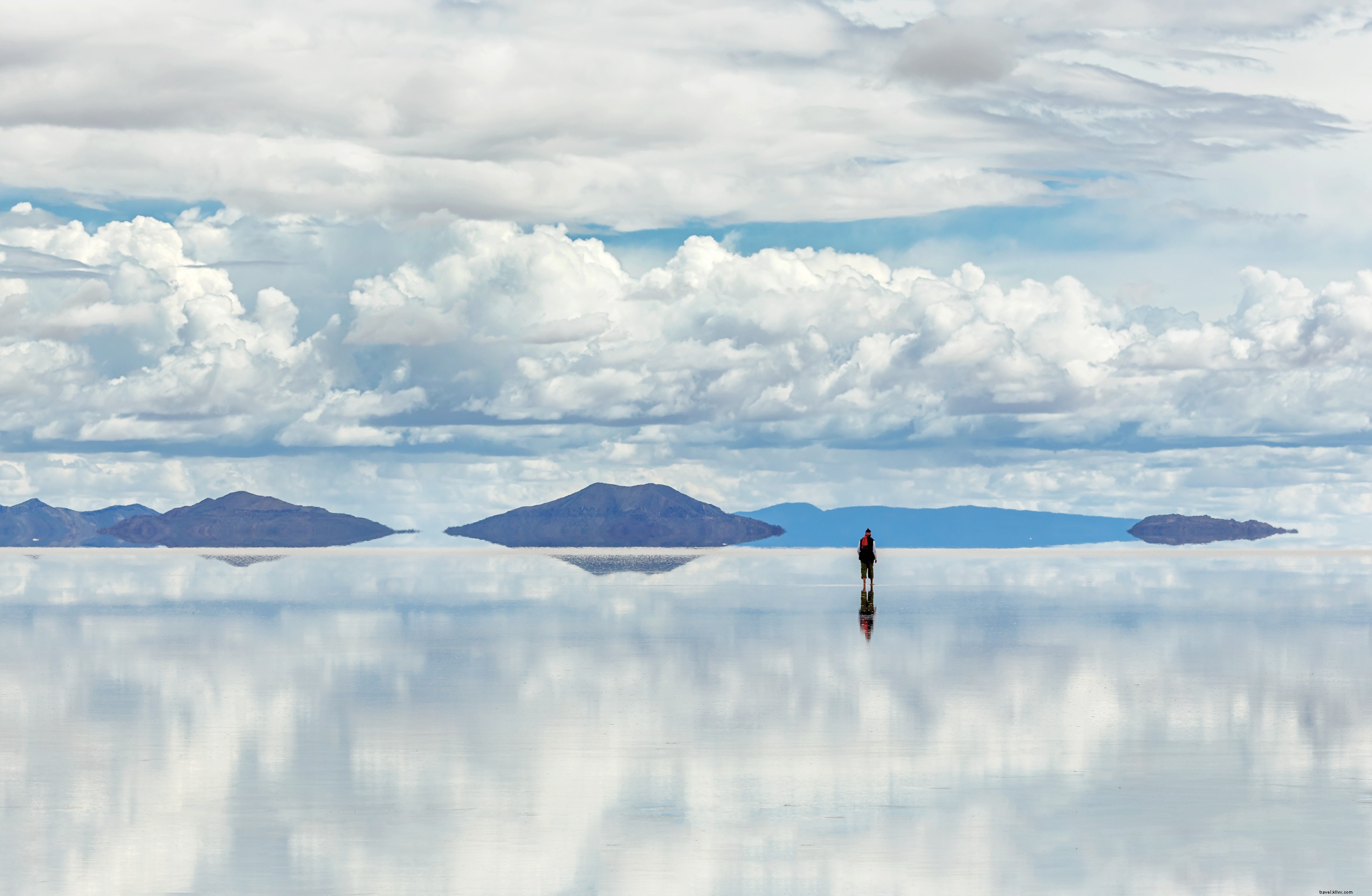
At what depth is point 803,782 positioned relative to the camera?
1057 inches

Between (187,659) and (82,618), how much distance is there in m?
26.6

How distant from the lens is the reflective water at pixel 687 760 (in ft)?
68.9

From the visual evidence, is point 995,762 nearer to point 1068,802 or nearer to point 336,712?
point 1068,802

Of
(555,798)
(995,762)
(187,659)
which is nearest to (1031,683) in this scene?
(995,762)

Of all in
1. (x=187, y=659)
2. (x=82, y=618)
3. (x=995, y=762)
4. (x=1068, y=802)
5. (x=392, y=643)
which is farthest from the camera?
(x=82, y=618)

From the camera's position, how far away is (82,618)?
72562 millimetres

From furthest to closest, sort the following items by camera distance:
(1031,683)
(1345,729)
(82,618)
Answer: (82,618)
(1031,683)
(1345,729)

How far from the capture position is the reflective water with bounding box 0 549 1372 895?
68.9 ft

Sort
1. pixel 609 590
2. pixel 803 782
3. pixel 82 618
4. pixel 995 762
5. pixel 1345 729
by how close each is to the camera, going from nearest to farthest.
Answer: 1. pixel 803 782
2. pixel 995 762
3. pixel 1345 729
4. pixel 82 618
5. pixel 609 590


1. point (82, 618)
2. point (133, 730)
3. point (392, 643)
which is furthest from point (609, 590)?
point (133, 730)

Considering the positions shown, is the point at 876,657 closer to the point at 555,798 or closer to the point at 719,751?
the point at 719,751

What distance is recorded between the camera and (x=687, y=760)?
95.2ft

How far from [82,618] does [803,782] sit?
180ft

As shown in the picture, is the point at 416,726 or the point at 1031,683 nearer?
the point at 416,726
